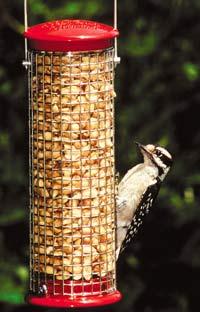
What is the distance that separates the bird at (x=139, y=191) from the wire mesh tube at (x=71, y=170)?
0.83 m

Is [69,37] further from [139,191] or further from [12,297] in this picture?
[12,297]

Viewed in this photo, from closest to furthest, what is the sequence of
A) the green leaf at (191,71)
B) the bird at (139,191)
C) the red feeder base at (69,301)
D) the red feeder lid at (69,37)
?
the red feeder lid at (69,37) → the red feeder base at (69,301) → the bird at (139,191) → the green leaf at (191,71)

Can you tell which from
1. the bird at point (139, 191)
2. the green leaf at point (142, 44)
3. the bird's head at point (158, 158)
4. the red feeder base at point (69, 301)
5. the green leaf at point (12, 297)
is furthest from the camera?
the green leaf at point (142, 44)

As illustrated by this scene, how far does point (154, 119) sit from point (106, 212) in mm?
4776

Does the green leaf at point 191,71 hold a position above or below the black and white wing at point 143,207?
below

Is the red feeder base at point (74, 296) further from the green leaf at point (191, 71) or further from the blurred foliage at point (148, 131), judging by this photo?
the green leaf at point (191, 71)

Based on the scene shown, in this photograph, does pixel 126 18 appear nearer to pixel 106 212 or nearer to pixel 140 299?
pixel 140 299

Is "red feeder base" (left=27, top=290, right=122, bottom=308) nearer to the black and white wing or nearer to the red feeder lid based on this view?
the black and white wing

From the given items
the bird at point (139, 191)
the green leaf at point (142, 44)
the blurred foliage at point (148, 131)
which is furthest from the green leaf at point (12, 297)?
the bird at point (139, 191)

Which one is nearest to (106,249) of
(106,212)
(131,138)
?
(106,212)

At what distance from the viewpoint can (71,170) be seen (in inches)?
326

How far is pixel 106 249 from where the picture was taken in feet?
27.8

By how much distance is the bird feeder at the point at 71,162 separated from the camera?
8.17 metres

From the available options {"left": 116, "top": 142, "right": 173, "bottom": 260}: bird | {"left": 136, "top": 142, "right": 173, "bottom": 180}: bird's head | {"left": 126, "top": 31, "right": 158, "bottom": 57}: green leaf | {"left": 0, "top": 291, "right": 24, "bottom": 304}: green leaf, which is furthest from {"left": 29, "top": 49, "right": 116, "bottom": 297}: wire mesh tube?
{"left": 126, "top": 31, "right": 158, "bottom": 57}: green leaf
